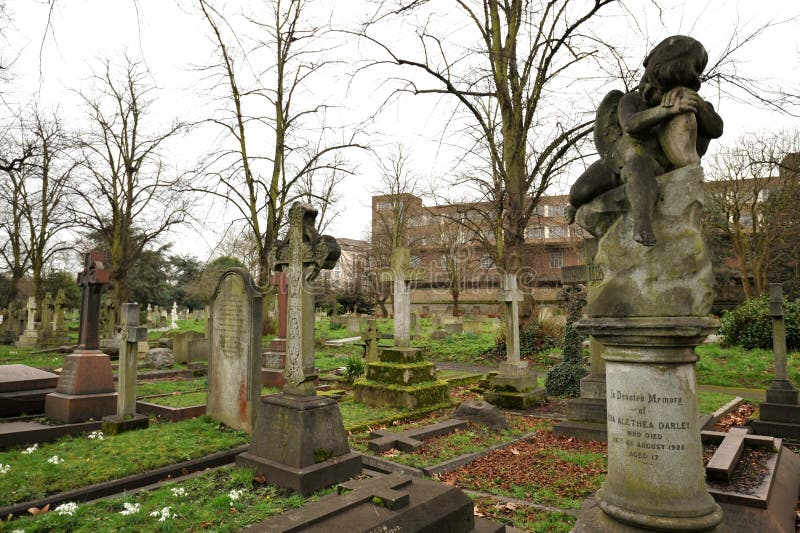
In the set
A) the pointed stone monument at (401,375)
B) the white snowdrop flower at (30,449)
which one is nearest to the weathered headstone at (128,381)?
the white snowdrop flower at (30,449)

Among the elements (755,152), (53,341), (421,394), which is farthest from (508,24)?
(53,341)

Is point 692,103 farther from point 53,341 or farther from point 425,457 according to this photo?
point 53,341

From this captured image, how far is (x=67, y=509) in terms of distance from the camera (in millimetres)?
4359

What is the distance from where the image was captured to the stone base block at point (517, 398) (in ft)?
31.7

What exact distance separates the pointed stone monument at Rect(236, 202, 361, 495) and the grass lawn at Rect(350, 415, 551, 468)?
1.00 m

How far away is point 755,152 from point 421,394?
982 inches

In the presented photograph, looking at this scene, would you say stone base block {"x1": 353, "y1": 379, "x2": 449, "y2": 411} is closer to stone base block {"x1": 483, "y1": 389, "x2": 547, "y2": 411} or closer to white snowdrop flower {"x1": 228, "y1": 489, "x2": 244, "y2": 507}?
stone base block {"x1": 483, "y1": 389, "x2": 547, "y2": 411}

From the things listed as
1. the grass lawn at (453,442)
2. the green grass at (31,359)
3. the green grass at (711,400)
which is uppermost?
the green grass at (31,359)

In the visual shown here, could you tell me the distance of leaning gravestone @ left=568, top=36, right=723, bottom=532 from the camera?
288cm

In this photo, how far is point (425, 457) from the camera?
631 cm

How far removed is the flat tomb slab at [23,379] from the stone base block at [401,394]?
605 centimetres

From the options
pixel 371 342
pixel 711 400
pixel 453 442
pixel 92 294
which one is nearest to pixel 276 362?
pixel 371 342

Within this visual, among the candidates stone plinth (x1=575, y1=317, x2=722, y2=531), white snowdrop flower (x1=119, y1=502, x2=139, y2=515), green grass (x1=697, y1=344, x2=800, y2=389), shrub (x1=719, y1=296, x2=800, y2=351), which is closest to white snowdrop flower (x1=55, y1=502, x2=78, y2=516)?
white snowdrop flower (x1=119, y1=502, x2=139, y2=515)

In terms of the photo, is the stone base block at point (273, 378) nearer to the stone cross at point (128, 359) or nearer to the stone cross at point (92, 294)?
the stone cross at point (92, 294)
